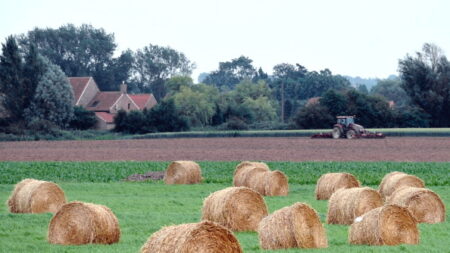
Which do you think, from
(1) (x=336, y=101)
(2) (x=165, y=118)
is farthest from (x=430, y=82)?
(2) (x=165, y=118)

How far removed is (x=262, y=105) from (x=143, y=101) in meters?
19.5

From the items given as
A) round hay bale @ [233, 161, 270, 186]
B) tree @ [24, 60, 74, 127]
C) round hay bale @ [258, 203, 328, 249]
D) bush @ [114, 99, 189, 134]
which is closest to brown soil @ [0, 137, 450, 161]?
round hay bale @ [233, 161, 270, 186]

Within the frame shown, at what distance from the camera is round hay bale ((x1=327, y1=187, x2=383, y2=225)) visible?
18797 millimetres

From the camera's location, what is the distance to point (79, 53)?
15850cm

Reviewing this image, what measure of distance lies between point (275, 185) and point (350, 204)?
8496 mm

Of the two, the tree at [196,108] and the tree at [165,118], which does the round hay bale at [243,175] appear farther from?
the tree at [196,108]

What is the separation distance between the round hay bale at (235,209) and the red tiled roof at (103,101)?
326ft

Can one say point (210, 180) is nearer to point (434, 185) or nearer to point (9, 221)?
point (434, 185)

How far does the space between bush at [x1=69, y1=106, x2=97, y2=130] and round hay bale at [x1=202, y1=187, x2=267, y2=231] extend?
81216 mm

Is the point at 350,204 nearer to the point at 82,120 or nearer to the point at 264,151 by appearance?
the point at 264,151

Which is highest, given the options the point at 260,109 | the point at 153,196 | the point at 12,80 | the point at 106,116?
the point at 12,80

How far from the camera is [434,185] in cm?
3322

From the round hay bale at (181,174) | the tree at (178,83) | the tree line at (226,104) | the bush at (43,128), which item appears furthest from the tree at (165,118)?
the round hay bale at (181,174)

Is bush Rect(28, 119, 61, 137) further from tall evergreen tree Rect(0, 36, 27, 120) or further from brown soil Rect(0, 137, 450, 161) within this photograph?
brown soil Rect(0, 137, 450, 161)
